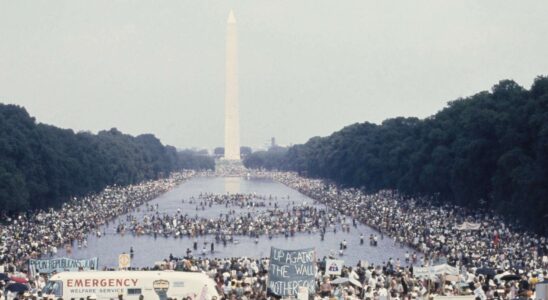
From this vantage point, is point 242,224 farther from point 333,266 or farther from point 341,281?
point 341,281

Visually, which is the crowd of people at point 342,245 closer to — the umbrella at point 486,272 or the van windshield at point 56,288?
the umbrella at point 486,272

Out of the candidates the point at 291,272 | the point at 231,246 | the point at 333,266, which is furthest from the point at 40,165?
the point at 291,272

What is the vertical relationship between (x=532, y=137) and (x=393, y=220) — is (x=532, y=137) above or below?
above

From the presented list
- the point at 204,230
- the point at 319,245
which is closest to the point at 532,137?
the point at 319,245

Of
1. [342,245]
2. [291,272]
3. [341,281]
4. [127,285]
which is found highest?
[291,272]

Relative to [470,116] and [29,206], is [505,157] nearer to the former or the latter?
[470,116]

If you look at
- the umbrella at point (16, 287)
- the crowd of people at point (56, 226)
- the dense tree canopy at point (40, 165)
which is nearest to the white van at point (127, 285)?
the umbrella at point (16, 287)
